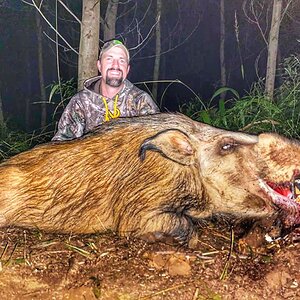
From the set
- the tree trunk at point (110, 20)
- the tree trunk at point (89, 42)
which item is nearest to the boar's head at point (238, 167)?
the tree trunk at point (89, 42)

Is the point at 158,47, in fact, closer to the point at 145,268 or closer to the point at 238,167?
the point at 238,167

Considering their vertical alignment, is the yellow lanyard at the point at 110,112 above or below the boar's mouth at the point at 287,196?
above

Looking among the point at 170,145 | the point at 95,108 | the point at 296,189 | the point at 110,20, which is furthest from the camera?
the point at 110,20

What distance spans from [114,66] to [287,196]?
1975mm

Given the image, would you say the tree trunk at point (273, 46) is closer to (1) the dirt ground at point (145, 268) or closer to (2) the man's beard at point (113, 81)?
(2) the man's beard at point (113, 81)

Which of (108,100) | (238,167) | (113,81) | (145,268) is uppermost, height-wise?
(113,81)

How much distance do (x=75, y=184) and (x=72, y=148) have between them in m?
0.26

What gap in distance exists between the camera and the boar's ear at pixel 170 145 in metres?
3.10

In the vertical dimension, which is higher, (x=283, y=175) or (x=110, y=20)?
(x=110, y=20)

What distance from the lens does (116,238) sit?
295cm

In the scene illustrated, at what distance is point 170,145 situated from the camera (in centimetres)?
311

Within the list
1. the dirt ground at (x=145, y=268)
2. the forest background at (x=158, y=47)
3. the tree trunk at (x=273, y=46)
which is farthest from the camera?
the forest background at (x=158, y=47)

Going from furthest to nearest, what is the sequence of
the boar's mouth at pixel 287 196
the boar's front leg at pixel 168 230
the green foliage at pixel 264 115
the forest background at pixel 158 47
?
the forest background at pixel 158 47, the green foliage at pixel 264 115, the boar's mouth at pixel 287 196, the boar's front leg at pixel 168 230

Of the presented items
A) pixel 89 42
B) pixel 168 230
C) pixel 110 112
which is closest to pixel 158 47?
pixel 89 42
